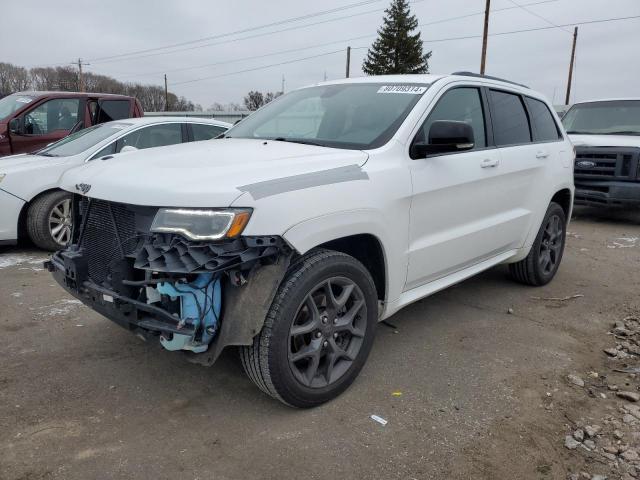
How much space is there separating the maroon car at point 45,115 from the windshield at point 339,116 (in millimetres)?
5175

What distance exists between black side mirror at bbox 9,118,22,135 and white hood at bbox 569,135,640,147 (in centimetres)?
894

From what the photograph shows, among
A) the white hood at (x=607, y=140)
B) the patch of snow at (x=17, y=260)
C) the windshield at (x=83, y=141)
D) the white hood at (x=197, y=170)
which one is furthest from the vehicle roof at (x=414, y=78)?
the white hood at (x=607, y=140)

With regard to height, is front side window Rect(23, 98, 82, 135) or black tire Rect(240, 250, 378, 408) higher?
front side window Rect(23, 98, 82, 135)

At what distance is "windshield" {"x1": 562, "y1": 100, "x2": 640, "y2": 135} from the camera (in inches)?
358

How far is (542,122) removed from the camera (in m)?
4.92

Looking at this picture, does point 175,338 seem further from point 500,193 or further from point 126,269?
point 500,193

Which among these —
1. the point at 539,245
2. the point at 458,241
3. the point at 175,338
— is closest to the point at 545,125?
the point at 539,245

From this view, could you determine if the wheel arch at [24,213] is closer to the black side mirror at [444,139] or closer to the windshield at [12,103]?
the windshield at [12,103]

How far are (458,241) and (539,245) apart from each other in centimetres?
167

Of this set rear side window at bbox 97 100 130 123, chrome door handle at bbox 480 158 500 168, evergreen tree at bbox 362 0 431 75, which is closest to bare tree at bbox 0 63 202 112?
evergreen tree at bbox 362 0 431 75

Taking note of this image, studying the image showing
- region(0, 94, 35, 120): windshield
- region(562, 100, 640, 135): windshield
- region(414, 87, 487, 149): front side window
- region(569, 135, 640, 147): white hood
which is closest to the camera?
region(414, 87, 487, 149): front side window

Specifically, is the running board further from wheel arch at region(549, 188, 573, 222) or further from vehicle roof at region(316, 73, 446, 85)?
vehicle roof at region(316, 73, 446, 85)

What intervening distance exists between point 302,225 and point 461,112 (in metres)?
1.92

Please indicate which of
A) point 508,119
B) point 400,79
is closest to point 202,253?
point 400,79
